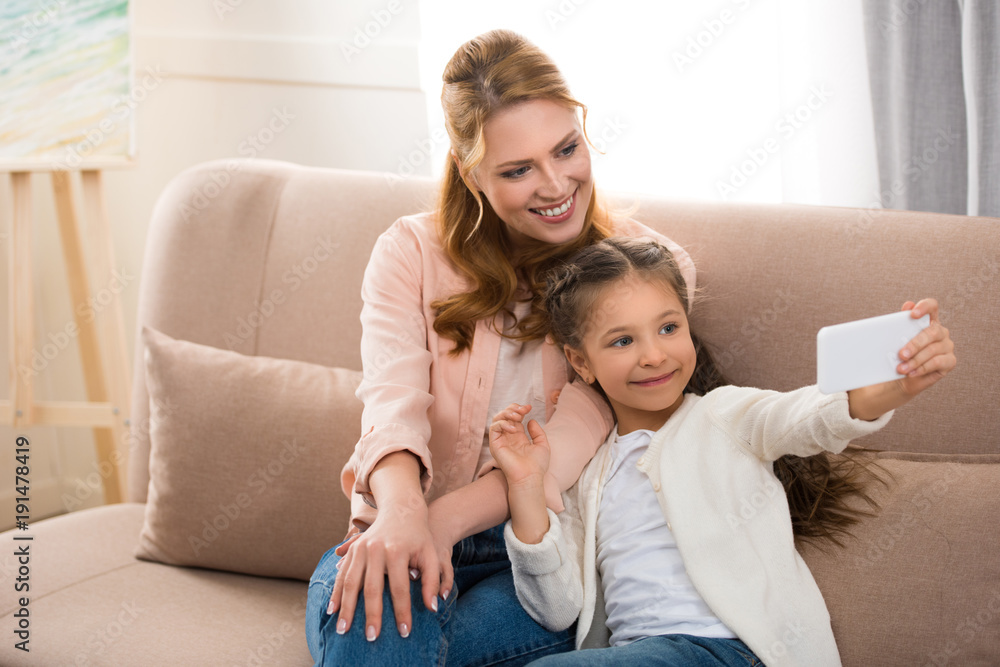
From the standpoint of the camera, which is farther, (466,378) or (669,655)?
(466,378)

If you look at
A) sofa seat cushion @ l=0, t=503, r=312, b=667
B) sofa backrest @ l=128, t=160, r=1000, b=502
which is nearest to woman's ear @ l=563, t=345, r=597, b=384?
sofa backrest @ l=128, t=160, r=1000, b=502

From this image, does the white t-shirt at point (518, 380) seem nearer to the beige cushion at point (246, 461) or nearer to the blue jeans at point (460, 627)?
the blue jeans at point (460, 627)

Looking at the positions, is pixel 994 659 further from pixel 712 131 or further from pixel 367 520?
pixel 712 131

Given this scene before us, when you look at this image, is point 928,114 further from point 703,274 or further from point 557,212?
point 557,212

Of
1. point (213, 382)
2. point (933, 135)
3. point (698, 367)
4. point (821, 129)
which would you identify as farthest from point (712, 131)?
point (213, 382)

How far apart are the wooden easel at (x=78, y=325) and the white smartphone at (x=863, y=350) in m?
1.90

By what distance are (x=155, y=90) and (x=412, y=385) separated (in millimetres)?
1762

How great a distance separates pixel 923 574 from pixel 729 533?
10.3 inches

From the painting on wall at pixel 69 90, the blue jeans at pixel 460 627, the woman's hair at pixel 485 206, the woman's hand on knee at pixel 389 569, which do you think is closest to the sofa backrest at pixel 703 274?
the woman's hair at pixel 485 206

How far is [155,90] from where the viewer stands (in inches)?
102

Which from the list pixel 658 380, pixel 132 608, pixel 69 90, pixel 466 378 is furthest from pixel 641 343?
pixel 69 90

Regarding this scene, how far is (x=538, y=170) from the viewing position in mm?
1318

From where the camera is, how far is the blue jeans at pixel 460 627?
1.04 metres

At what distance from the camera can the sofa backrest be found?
1.33m
